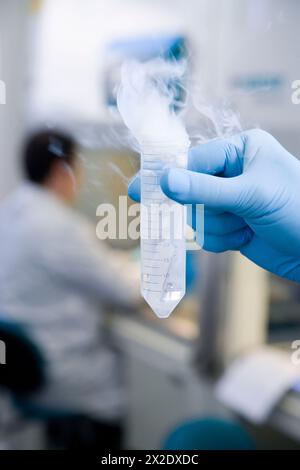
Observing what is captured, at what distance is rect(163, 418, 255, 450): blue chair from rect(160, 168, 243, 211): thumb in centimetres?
76

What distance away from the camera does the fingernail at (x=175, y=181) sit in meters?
0.64

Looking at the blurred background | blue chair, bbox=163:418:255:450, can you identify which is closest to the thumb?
the blurred background

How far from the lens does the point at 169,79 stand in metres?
0.82

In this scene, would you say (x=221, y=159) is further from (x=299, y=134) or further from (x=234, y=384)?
(x=234, y=384)

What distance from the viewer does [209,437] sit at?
1359 millimetres

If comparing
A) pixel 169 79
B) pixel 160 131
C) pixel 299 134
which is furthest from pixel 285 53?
pixel 160 131

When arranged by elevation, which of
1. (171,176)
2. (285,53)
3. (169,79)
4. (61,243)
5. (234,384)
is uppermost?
(285,53)

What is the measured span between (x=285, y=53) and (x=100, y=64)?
92cm

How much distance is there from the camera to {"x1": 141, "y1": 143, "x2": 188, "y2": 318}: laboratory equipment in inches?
26.3

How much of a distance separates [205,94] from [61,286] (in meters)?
0.86
